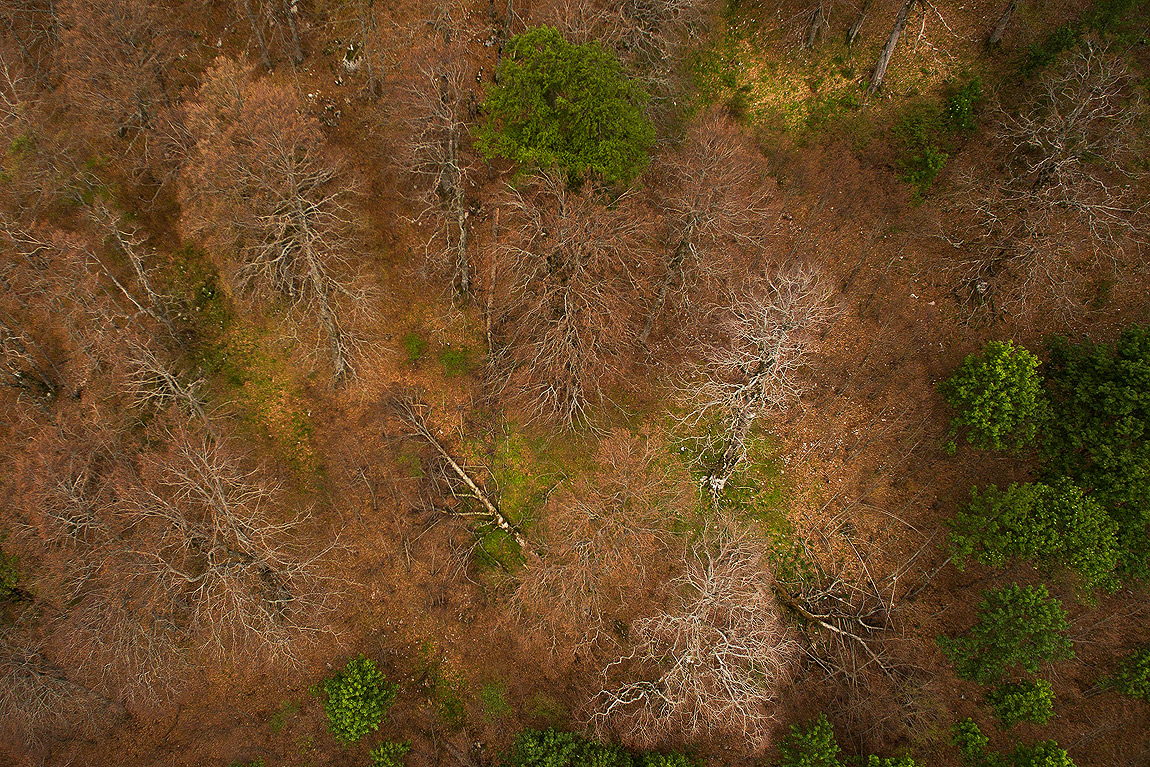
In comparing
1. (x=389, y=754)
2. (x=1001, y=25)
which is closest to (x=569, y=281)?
(x=389, y=754)

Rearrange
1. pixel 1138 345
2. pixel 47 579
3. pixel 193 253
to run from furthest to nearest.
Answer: pixel 193 253 → pixel 47 579 → pixel 1138 345

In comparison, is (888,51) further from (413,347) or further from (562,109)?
(413,347)

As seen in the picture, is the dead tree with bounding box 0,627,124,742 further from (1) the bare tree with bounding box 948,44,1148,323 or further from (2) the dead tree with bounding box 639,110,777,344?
(1) the bare tree with bounding box 948,44,1148,323

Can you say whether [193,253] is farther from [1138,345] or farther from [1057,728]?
[1057,728]

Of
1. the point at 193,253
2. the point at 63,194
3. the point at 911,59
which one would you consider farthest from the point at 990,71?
the point at 63,194

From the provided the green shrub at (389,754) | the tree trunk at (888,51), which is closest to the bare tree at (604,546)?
the green shrub at (389,754)

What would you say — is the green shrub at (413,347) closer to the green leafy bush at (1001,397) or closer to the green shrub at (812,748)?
the green shrub at (812,748)
